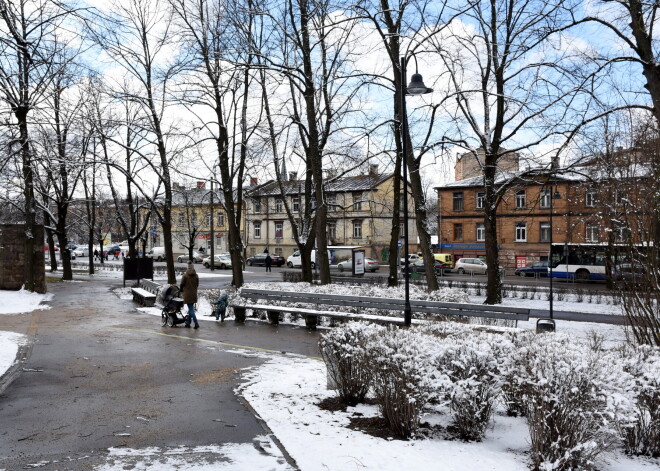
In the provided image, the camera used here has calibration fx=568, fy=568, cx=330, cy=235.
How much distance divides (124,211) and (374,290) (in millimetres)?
62140

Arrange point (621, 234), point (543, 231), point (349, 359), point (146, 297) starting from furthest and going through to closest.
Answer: point (543, 231)
point (146, 297)
point (621, 234)
point (349, 359)

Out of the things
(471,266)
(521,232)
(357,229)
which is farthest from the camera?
(357,229)

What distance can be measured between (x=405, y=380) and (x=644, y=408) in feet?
7.39

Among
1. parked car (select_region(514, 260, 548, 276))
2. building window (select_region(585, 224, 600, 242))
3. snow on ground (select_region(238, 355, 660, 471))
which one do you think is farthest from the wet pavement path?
parked car (select_region(514, 260, 548, 276))

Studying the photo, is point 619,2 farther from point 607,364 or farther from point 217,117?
point 217,117

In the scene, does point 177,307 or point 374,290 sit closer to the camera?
point 177,307

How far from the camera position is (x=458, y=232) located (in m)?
57.1

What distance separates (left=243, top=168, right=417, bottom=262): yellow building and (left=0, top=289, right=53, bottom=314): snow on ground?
117ft

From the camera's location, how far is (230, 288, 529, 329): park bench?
12891mm

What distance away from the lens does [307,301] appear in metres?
16.1

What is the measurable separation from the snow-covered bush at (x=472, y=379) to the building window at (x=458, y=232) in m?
52.0

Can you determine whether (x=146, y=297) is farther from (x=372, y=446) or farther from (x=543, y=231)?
(x=543, y=231)

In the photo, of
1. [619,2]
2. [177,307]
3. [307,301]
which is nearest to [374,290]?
[307,301]

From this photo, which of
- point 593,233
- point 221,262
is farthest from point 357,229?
point 593,233
